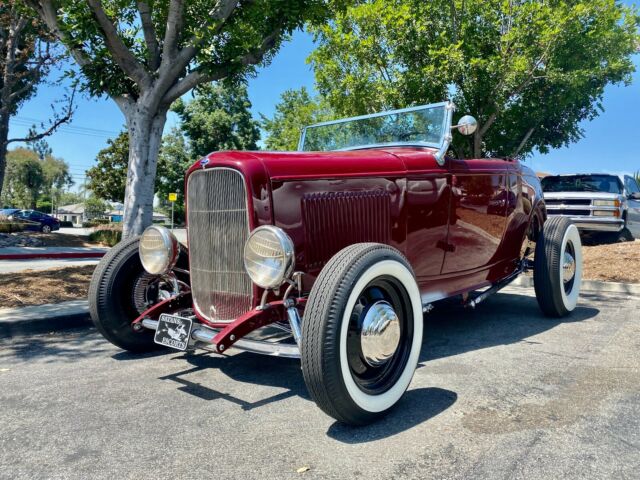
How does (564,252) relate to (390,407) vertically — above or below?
above

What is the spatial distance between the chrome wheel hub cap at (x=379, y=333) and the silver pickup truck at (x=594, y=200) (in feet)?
30.0

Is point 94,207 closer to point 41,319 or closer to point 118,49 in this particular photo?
point 118,49

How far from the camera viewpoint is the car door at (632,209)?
11.2m

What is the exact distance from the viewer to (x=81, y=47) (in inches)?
294

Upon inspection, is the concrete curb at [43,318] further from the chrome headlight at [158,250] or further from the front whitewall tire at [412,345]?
the front whitewall tire at [412,345]

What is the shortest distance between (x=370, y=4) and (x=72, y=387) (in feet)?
43.7

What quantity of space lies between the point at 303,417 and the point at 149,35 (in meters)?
6.71

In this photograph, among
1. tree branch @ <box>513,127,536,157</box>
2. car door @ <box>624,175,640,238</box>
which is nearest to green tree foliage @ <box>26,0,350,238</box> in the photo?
car door @ <box>624,175,640,238</box>

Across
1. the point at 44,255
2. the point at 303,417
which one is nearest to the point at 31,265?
the point at 44,255

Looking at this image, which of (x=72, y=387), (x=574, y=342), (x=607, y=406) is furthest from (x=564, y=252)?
(x=72, y=387)

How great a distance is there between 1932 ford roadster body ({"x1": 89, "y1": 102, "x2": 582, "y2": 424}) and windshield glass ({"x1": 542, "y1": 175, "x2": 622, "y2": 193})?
A: 7.08 meters

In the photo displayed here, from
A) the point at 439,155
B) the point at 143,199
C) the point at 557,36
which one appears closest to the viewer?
the point at 439,155

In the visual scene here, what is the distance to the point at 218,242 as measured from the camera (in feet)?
10.6

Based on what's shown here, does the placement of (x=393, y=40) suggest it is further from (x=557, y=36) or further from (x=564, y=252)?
(x=564, y=252)
